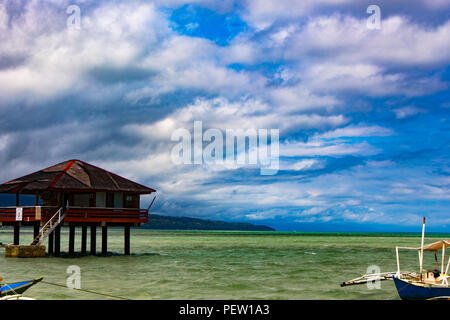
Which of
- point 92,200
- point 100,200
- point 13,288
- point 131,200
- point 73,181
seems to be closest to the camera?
point 13,288

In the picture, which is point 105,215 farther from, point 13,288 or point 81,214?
point 13,288

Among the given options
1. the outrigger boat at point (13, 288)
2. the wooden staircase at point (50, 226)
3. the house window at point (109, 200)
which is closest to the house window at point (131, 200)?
the house window at point (109, 200)

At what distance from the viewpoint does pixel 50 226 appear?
33.2 m

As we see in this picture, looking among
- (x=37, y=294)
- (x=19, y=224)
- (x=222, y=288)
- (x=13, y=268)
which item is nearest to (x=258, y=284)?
(x=222, y=288)

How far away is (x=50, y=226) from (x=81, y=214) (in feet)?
7.33

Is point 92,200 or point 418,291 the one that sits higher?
point 92,200

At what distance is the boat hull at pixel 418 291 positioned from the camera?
17.0 meters

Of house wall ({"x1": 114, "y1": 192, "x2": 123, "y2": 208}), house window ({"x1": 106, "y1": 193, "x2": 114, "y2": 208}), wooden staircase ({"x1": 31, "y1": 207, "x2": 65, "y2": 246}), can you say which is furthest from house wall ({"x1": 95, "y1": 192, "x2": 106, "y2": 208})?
wooden staircase ({"x1": 31, "y1": 207, "x2": 65, "y2": 246})

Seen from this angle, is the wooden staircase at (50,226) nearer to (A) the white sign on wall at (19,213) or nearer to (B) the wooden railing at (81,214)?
(B) the wooden railing at (81,214)

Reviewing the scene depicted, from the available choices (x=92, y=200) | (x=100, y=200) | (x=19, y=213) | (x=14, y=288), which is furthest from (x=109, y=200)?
(x=14, y=288)

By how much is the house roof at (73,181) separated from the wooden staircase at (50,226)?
1.98m

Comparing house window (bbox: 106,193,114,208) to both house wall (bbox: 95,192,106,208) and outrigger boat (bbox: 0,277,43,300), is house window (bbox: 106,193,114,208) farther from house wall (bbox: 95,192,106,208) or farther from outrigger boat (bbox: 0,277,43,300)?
outrigger boat (bbox: 0,277,43,300)

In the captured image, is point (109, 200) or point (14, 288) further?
point (109, 200)
